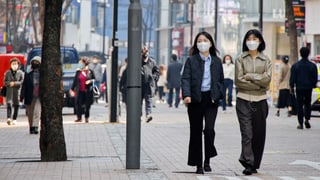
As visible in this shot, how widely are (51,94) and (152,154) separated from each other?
6.93 ft

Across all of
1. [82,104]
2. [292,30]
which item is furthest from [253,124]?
[292,30]

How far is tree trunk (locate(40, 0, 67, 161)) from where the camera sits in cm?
1631

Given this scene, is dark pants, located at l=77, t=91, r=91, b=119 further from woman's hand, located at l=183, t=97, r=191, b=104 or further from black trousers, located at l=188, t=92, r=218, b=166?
woman's hand, located at l=183, t=97, r=191, b=104

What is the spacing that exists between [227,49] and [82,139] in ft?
188

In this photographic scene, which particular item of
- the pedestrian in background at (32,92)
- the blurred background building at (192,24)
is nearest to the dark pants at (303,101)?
the pedestrian in background at (32,92)

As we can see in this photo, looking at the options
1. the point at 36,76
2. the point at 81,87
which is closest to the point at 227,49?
the point at 81,87

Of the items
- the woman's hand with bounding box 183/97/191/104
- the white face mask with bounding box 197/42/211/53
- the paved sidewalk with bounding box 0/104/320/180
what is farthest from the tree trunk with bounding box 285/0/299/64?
the woman's hand with bounding box 183/97/191/104

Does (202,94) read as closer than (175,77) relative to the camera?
Yes

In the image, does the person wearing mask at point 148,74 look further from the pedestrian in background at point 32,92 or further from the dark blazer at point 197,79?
the dark blazer at point 197,79

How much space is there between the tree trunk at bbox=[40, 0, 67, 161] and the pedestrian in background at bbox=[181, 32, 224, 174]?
8.27 ft

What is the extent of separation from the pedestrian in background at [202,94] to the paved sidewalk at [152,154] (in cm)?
33

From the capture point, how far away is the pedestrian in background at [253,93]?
48.3ft

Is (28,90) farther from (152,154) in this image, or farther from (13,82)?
(152,154)

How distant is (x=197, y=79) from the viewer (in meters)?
14.6
